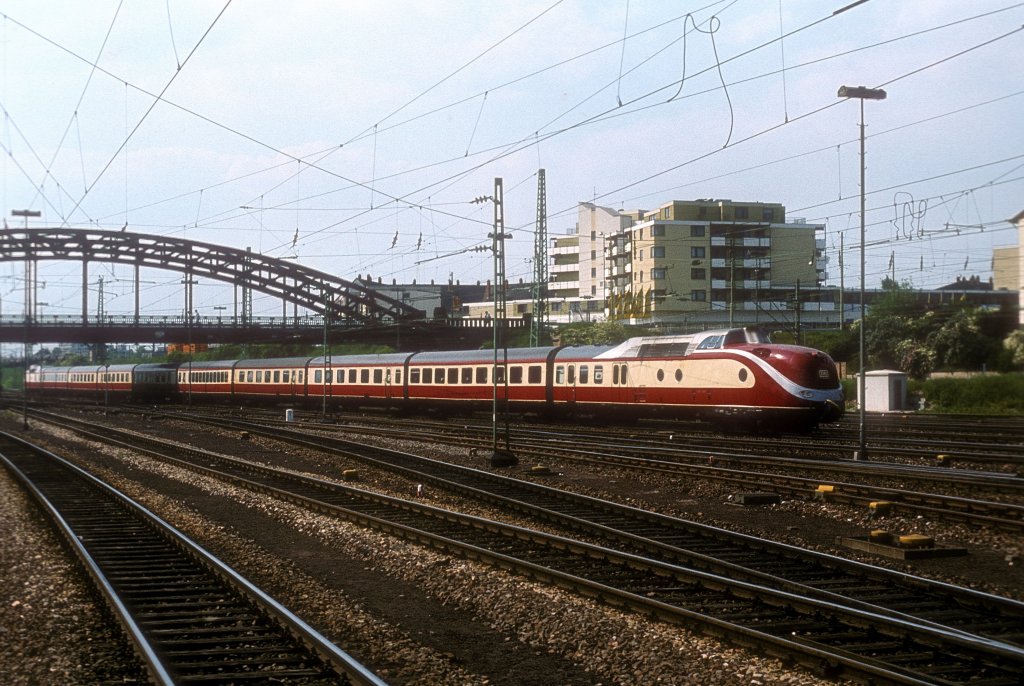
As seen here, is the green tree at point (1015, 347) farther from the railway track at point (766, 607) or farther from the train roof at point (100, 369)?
the train roof at point (100, 369)

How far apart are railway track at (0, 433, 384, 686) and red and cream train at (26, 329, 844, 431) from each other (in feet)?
37.3

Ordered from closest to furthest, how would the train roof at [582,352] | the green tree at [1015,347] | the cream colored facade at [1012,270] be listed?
1. the cream colored facade at [1012,270]
2. the train roof at [582,352]
3. the green tree at [1015,347]

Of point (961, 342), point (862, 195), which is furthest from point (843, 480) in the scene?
point (961, 342)

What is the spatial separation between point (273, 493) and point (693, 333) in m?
16.1

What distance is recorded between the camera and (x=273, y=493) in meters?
19.2

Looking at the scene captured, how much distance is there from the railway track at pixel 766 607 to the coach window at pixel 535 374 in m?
22.9

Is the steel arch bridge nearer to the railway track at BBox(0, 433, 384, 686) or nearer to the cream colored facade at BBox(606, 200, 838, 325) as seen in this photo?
the cream colored facade at BBox(606, 200, 838, 325)

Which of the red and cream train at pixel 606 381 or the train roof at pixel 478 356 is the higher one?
the train roof at pixel 478 356

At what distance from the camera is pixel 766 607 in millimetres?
9570

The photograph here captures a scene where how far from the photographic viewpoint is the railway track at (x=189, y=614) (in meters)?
7.70

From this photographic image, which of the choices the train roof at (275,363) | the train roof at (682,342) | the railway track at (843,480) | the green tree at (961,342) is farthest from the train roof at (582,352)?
the train roof at (275,363)

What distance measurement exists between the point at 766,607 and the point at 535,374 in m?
29.2

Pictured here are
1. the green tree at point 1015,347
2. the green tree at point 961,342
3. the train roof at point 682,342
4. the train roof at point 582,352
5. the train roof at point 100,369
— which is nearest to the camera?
the train roof at point 682,342

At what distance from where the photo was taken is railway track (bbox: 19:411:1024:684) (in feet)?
24.8
